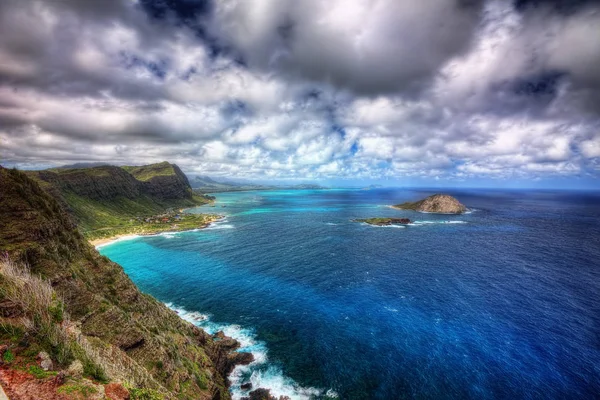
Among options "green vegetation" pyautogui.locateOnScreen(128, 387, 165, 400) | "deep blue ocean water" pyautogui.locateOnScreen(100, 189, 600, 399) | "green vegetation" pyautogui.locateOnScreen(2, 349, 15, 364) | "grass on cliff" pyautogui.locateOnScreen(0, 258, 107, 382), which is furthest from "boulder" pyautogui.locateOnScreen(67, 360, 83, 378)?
"deep blue ocean water" pyautogui.locateOnScreen(100, 189, 600, 399)

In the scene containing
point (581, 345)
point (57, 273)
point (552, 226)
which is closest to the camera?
point (57, 273)

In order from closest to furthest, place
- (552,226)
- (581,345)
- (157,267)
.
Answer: (581,345), (157,267), (552,226)

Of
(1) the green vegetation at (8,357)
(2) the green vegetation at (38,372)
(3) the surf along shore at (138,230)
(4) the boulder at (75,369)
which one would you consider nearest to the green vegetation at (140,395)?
(4) the boulder at (75,369)

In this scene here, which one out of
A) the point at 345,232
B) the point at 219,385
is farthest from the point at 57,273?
the point at 345,232

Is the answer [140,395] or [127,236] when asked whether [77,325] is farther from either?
[127,236]

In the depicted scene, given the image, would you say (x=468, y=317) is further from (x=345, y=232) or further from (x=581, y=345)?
(x=345, y=232)

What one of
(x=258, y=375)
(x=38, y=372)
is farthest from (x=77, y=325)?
(x=258, y=375)

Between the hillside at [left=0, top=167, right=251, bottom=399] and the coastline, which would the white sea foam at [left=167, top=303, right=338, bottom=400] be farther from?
the coastline
